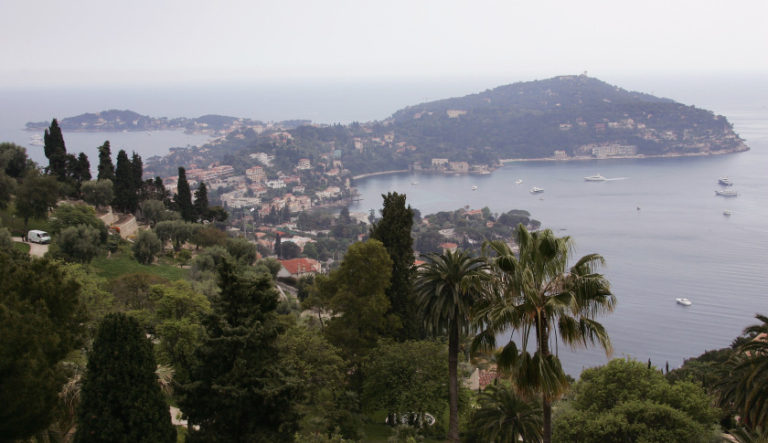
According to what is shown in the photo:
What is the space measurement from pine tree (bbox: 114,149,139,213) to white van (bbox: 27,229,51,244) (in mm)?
7275

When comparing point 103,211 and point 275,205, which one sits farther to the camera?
point 275,205

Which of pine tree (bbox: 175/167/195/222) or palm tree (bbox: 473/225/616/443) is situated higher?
palm tree (bbox: 473/225/616/443)

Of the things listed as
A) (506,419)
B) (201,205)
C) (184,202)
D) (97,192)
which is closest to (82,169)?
(97,192)

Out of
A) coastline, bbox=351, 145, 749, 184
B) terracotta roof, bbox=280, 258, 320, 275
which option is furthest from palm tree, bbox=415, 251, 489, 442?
coastline, bbox=351, 145, 749, 184

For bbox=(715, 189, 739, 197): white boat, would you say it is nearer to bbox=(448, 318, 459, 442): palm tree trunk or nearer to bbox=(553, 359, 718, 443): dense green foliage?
bbox=(553, 359, 718, 443): dense green foliage

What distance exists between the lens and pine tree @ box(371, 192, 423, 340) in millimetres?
11688

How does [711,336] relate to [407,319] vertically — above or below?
below

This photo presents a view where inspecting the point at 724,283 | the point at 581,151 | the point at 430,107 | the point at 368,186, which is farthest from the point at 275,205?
the point at 430,107

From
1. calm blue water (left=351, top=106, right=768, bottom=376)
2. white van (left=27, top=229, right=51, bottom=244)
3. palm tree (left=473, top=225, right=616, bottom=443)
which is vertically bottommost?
calm blue water (left=351, top=106, right=768, bottom=376)

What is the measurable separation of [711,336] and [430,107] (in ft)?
466

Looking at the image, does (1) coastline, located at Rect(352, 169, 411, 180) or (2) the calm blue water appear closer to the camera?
(2) the calm blue water

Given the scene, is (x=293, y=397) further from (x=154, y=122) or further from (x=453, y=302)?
(x=154, y=122)

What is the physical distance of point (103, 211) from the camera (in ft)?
83.6

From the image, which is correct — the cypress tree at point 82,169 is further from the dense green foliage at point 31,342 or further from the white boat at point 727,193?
the white boat at point 727,193
